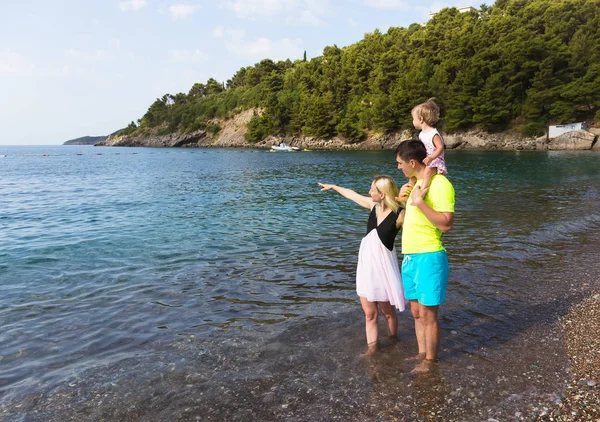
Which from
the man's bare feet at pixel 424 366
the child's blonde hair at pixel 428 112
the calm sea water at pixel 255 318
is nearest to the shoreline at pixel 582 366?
the calm sea water at pixel 255 318

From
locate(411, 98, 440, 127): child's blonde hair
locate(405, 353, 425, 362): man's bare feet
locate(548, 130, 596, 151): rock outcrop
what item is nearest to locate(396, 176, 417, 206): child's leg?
locate(411, 98, 440, 127): child's blonde hair

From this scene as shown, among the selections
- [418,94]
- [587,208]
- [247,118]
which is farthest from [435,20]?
[587,208]

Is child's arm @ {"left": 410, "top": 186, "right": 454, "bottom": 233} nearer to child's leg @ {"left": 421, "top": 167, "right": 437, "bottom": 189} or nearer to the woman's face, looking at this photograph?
child's leg @ {"left": 421, "top": 167, "right": 437, "bottom": 189}

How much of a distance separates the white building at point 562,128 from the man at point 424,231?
243 ft

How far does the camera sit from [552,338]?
238 inches

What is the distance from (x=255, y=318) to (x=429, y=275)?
3.70m

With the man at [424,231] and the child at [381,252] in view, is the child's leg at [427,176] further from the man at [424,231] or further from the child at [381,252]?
the child at [381,252]

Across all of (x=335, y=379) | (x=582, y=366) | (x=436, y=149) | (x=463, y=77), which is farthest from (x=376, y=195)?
(x=463, y=77)

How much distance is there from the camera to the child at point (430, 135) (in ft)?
15.2

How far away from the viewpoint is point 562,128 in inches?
2662

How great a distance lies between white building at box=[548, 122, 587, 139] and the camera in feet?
218

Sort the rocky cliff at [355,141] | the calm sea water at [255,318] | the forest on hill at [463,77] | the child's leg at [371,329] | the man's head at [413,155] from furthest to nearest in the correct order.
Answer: the forest on hill at [463,77] → the rocky cliff at [355,141] → the child's leg at [371,329] → the calm sea water at [255,318] → the man's head at [413,155]

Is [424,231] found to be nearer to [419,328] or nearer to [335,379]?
[419,328]

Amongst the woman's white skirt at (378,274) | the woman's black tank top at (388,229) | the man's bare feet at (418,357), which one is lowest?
the man's bare feet at (418,357)
